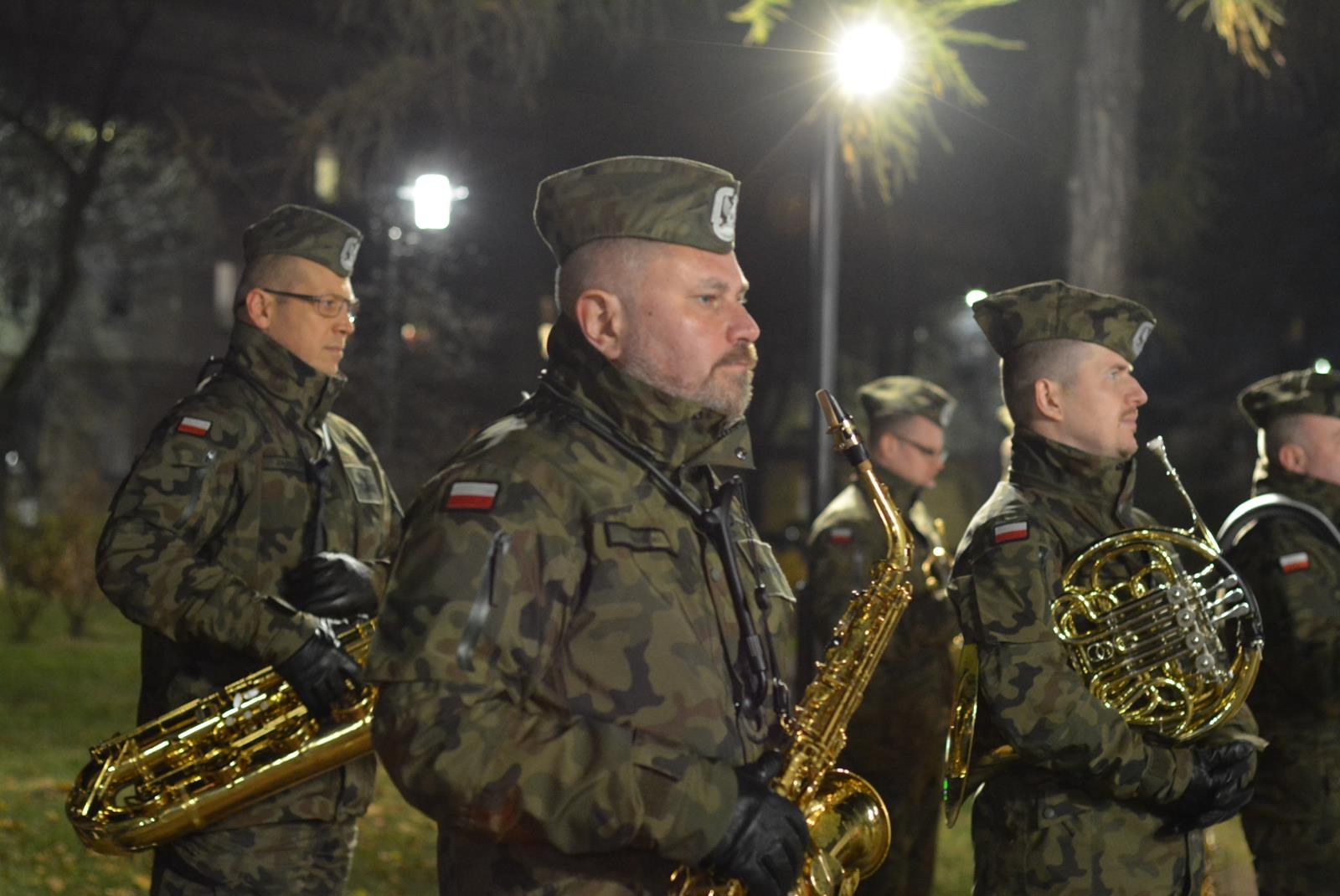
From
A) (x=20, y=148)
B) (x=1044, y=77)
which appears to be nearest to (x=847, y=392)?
(x=1044, y=77)

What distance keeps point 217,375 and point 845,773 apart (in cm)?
268

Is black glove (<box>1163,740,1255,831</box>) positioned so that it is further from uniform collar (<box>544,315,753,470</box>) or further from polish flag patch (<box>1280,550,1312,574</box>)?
uniform collar (<box>544,315,753,470</box>)

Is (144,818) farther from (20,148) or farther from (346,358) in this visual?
(20,148)

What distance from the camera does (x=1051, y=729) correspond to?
398cm

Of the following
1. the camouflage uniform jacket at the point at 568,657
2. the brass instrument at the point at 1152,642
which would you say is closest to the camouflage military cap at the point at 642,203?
the camouflage uniform jacket at the point at 568,657

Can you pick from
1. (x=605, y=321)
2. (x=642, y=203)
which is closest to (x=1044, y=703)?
(x=605, y=321)

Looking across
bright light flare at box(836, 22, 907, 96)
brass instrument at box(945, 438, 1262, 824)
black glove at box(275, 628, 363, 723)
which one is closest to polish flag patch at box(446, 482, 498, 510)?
black glove at box(275, 628, 363, 723)

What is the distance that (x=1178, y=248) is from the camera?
652 inches

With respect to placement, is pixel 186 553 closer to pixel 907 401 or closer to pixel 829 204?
pixel 907 401

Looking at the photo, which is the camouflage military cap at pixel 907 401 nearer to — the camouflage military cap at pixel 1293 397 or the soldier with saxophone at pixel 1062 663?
the camouflage military cap at pixel 1293 397

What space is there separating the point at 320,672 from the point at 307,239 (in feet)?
5.24

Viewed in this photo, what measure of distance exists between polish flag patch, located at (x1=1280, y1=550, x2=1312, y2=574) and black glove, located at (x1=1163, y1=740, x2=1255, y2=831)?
45.4 inches

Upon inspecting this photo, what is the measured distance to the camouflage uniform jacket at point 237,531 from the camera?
14.7 feet

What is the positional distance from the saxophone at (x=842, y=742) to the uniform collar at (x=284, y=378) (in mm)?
1991
